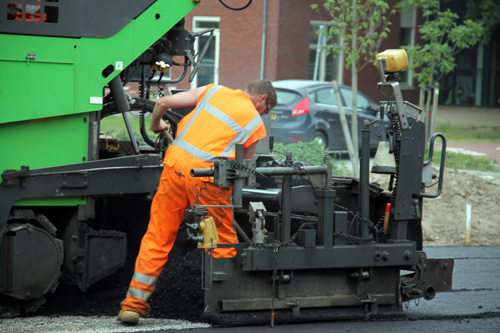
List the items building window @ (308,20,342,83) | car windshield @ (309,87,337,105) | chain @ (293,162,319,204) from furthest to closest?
1. building window @ (308,20,342,83)
2. car windshield @ (309,87,337,105)
3. chain @ (293,162,319,204)

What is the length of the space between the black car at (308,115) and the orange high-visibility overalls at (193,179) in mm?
8317

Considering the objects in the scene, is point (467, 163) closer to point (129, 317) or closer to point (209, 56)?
point (209, 56)

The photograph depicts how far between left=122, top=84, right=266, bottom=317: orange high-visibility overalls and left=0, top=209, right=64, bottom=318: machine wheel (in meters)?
0.54

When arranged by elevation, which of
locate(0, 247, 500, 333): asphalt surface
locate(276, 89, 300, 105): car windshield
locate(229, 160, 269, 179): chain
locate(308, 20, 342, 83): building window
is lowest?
locate(0, 247, 500, 333): asphalt surface

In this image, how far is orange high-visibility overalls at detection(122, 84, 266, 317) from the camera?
5172 mm

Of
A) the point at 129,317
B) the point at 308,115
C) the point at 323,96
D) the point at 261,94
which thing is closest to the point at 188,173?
the point at 261,94

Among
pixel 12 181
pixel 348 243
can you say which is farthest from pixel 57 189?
pixel 348 243

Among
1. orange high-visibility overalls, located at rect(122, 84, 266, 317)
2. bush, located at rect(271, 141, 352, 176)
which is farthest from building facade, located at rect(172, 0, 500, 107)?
orange high-visibility overalls, located at rect(122, 84, 266, 317)

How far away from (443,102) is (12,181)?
24.5 m

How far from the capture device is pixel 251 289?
5.18 m

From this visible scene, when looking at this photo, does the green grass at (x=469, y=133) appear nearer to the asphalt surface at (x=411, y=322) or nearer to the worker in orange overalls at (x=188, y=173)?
the asphalt surface at (x=411, y=322)

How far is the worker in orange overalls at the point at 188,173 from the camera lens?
5.17 m

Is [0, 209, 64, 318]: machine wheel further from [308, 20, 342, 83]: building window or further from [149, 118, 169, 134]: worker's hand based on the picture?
[308, 20, 342, 83]: building window

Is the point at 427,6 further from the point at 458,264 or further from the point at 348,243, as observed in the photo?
the point at 348,243
